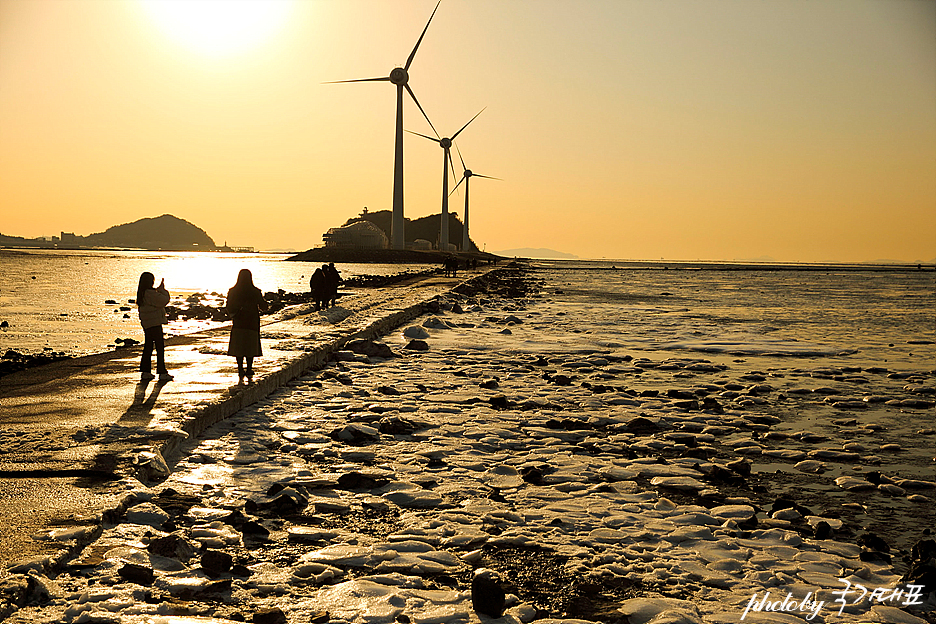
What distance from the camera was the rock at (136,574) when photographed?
5.51m

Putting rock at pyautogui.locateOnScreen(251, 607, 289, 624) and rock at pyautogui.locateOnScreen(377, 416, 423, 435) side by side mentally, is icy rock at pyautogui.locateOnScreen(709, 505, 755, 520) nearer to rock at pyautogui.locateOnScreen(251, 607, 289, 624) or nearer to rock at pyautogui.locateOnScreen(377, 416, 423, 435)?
rock at pyautogui.locateOnScreen(251, 607, 289, 624)

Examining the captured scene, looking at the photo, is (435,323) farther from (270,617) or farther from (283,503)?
(270,617)

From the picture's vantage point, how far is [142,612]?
5078 mm

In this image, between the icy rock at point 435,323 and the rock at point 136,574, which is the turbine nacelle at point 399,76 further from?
the rock at point 136,574

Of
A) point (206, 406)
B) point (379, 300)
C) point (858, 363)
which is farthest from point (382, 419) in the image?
Answer: point (379, 300)

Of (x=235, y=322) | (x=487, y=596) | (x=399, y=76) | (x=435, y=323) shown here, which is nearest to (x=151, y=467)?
(x=487, y=596)

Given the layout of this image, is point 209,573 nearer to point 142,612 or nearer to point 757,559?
point 142,612

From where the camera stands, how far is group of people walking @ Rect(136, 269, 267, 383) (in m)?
12.7

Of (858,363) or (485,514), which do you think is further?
Answer: (858,363)

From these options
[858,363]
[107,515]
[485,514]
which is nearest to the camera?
[107,515]

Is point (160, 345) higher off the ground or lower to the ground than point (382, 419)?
higher

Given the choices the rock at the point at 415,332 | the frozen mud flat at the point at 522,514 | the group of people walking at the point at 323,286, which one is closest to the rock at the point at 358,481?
the frozen mud flat at the point at 522,514

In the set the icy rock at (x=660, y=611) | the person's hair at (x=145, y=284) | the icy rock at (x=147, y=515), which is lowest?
the icy rock at (x=660, y=611)

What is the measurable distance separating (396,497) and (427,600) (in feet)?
7.75
